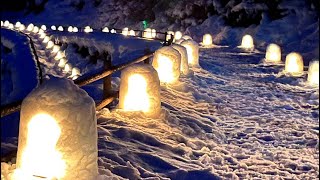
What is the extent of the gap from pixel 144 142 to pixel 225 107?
3729 mm

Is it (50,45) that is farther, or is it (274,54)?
(50,45)

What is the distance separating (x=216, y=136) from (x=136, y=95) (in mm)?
1578

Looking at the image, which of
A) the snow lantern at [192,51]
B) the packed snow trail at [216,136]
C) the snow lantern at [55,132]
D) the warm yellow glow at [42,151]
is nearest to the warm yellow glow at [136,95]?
the packed snow trail at [216,136]

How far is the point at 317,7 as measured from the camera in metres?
25.1

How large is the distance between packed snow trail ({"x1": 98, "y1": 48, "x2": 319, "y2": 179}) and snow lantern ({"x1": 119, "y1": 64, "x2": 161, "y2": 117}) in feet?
0.74

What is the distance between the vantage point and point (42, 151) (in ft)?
13.6

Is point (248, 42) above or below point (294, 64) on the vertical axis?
above

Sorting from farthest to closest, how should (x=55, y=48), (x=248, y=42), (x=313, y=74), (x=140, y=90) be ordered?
(x=55, y=48)
(x=248, y=42)
(x=313, y=74)
(x=140, y=90)

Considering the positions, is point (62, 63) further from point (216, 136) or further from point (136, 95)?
point (216, 136)

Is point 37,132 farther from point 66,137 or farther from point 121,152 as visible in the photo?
point 121,152

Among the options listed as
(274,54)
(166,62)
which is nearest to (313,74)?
(166,62)

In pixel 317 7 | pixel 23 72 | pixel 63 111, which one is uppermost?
pixel 317 7

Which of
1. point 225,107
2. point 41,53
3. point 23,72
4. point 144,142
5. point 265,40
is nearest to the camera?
point 144,142

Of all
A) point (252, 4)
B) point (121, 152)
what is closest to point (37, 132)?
point (121, 152)
